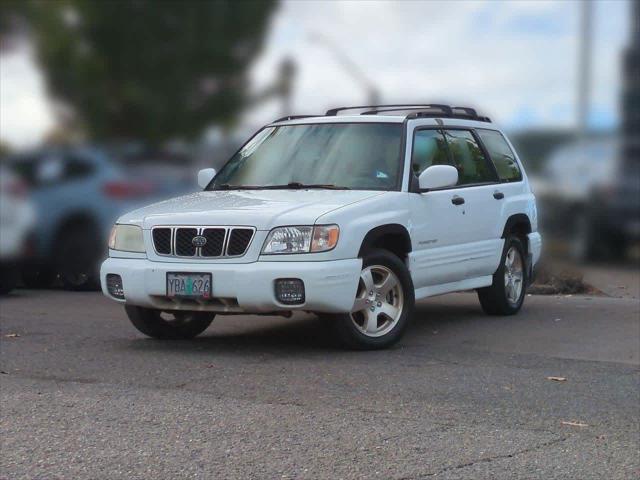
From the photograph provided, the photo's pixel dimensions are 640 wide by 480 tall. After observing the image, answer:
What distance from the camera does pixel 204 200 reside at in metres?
7.49

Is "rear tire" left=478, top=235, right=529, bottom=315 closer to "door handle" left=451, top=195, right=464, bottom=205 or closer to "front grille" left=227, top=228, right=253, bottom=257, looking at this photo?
"door handle" left=451, top=195, right=464, bottom=205

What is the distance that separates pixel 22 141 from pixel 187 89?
754mm

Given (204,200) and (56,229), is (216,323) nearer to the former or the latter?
(204,200)

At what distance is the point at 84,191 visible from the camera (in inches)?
136

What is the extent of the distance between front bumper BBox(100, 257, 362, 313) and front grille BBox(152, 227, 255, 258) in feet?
0.29

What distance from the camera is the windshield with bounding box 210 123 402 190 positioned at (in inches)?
301

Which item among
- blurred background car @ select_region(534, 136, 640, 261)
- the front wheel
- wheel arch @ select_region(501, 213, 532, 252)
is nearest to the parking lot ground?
the front wheel

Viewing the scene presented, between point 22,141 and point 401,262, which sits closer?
point 22,141

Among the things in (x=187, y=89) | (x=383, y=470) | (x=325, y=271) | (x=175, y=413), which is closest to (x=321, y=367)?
(x=325, y=271)

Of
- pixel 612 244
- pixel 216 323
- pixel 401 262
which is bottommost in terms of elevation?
pixel 216 323

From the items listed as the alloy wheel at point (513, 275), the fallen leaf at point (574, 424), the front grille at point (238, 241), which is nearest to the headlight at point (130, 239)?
the front grille at point (238, 241)

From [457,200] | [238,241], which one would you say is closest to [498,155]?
[457,200]

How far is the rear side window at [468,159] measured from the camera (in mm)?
8477

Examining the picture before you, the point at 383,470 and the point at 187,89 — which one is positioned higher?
the point at 187,89
